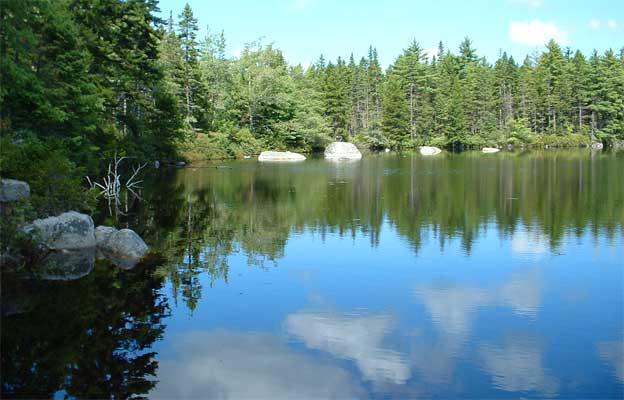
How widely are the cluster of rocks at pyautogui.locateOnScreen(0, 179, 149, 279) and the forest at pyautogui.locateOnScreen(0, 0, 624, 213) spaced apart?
89cm

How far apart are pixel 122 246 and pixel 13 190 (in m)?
2.61

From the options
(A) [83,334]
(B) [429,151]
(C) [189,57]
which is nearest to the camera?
(A) [83,334]

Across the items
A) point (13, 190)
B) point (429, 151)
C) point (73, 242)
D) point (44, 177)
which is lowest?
point (73, 242)

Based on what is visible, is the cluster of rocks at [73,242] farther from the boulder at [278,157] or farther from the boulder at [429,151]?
the boulder at [429,151]

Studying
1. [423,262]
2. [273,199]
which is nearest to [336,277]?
[423,262]

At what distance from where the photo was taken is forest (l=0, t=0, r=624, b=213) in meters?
18.4

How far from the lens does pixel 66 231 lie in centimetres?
1443

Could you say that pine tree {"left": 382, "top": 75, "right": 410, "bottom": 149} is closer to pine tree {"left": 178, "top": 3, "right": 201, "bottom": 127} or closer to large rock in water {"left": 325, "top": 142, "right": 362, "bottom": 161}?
large rock in water {"left": 325, "top": 142, "right": 362, "bottom": 161}

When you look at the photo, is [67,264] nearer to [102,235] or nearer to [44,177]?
[102,235]

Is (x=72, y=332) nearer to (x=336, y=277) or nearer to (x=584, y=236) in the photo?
(x=336, y=277)

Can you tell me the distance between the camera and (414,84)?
7806 centimetres

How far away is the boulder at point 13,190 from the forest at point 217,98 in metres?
0.85

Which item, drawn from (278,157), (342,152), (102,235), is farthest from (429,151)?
(102,235)

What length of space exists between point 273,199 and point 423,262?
1276 centimetres
